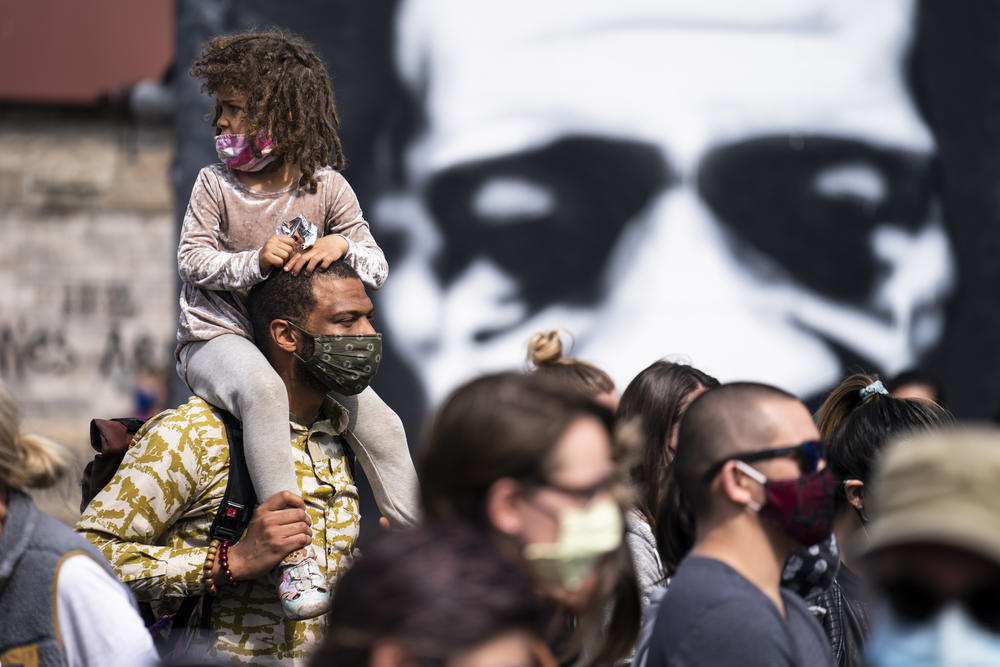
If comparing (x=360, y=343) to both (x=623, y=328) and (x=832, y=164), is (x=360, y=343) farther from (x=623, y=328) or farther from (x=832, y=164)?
(x=832, y=164)

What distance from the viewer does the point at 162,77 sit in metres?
11.0

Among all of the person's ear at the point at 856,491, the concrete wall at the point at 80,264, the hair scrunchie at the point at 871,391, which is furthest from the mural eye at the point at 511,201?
the concrete wall at the point at 80,264

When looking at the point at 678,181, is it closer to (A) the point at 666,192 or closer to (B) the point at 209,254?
(A) the point at 666,192

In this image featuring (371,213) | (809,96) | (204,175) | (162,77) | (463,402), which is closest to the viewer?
(463,402)

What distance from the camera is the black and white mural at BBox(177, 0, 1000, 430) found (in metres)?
7.27

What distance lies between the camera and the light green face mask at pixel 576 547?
1.93 metres

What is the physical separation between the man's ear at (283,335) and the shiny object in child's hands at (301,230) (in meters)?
0.22

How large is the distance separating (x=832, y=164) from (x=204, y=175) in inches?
207

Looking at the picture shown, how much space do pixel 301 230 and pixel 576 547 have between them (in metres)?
1.61

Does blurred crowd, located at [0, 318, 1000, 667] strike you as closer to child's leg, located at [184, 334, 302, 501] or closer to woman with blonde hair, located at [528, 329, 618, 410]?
child's leg, located at [184, 334, 302, 501]

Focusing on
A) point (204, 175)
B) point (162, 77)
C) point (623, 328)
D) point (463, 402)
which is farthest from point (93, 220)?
point (463, 402)

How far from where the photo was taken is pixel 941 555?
160cm

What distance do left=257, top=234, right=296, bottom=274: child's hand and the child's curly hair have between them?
0.94 ft

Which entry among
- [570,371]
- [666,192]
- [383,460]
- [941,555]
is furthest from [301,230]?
[666,192]
